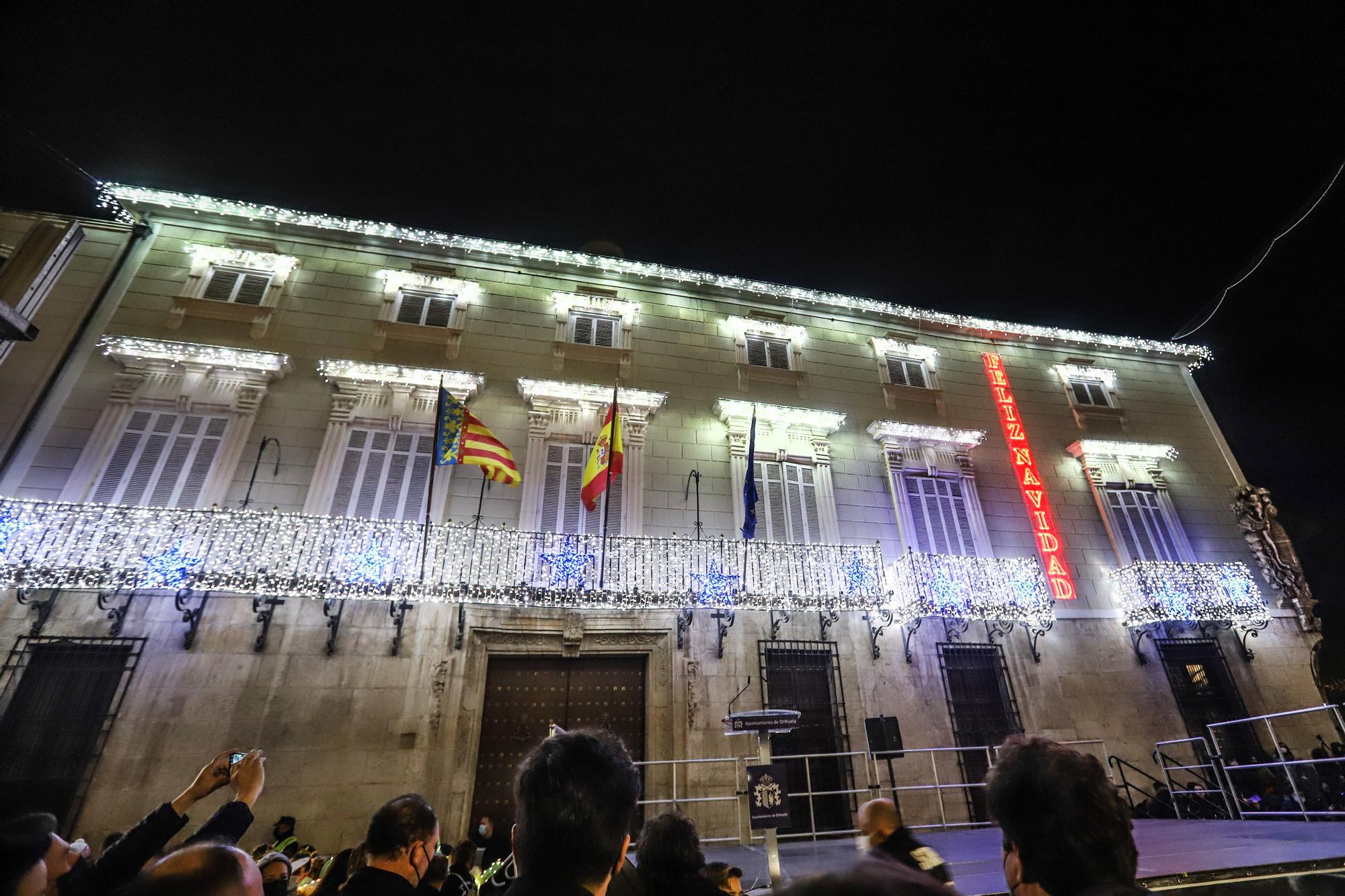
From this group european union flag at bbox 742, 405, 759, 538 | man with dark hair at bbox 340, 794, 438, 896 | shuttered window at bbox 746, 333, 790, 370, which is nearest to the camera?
man with dark hair at bbox 340, 794, 438, 896

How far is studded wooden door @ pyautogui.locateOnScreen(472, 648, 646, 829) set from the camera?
957 cm

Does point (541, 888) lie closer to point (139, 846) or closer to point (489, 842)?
point (139, 846)

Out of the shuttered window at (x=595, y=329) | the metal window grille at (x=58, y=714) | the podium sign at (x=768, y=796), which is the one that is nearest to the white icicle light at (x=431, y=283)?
the shuttered window at (x=595, y=329)

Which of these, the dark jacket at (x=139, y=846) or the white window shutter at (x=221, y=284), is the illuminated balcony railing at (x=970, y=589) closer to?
the dark jacket at (x=139, y=846)

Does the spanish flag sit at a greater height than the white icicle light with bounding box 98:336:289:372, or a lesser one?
lesser

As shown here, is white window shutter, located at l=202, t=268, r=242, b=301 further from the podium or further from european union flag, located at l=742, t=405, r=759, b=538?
the podium

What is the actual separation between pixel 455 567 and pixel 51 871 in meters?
7.06

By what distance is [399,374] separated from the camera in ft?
38.6

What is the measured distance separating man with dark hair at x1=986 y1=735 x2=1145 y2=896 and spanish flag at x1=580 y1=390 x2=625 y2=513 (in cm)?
827

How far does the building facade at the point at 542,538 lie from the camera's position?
29.0 ft

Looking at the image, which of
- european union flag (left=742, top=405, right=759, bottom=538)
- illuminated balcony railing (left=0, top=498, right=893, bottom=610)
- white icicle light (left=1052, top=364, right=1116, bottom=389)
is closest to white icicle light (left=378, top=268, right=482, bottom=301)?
illuminated balcony railing (left=0, top=498, right=893, bottom=610)

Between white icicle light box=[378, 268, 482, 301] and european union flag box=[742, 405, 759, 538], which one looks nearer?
european union flag box=[742, 405, 759, 538]

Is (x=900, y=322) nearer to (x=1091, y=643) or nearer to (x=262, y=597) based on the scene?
(x=1091, y=643)

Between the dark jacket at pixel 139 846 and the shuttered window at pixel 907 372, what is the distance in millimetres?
14801
